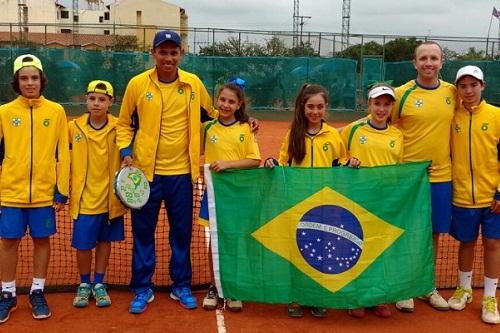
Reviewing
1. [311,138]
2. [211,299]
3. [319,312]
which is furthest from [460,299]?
[211,299]

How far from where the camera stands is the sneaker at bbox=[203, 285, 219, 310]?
454cm

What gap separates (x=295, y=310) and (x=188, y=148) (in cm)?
163

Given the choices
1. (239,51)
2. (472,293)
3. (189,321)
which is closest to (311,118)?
(189,321)

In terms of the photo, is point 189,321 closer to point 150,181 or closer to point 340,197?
point 150,181

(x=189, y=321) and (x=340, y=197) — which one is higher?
(x=340, y=197)

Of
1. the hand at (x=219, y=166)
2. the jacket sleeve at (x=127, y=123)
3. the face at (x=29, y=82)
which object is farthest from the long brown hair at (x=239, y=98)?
the face at (x=29, y=82)

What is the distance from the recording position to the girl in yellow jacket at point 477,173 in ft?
14.2

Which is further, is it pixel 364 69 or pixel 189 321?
pixel 364 69

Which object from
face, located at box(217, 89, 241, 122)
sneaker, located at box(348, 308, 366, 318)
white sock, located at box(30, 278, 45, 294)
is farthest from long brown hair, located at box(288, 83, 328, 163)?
white sock, located at box(30, 278, 45, 294)

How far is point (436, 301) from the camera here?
469cm

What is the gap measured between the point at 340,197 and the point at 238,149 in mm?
932

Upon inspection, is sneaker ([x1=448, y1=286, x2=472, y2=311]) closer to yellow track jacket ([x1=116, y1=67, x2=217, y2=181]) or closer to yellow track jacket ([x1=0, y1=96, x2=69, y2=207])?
yellow track jacket ([x1=116, y1=67, x2=217, y2=181])

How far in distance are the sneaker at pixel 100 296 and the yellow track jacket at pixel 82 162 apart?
0.64 m

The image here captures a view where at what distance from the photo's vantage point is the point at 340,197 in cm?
433
